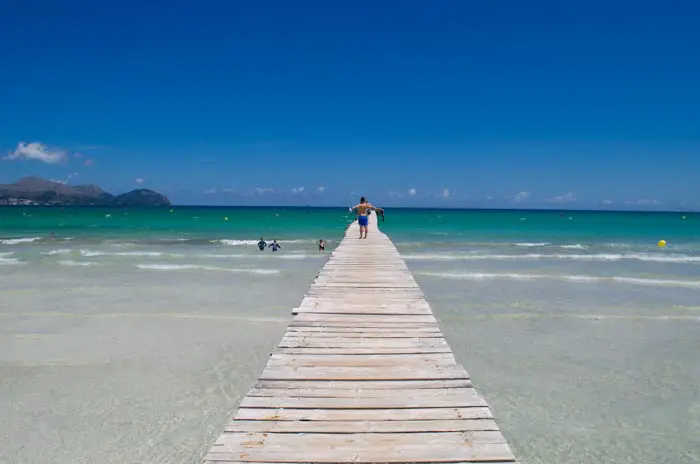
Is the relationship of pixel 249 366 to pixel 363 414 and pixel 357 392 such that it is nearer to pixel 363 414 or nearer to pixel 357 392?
pixel 357 392

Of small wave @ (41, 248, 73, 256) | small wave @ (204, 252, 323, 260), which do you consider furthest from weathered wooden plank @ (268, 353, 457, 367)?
small wave @ (41, 248, 73, 256)

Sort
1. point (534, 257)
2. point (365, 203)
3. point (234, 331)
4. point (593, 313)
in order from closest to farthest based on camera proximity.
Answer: point (234, 331) < point (593, 313) < point (365, 203) < point (534, 257)

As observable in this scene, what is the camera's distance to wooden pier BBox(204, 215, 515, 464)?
307cm

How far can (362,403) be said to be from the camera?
3.75 m

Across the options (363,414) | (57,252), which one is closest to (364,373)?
(363,414)

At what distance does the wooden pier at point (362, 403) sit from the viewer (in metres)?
3.07

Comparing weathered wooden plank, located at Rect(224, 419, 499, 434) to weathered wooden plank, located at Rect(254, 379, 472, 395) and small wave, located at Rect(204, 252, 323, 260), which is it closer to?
weathered wooden plank, located at Rect(254, 379, 472, 395)

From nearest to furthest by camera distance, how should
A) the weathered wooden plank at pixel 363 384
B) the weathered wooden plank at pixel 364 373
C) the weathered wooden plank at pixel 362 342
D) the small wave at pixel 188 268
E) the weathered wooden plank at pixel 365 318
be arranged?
the weathered wooden plank at pixel 363 384, the weathered wooden plank at pixel 364 373, the weathered wooden plank at pixel 362 342, the weathered wooden plank at pixel 365 318, the small wave at pixel 188 268

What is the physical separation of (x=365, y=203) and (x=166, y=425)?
39.7ft

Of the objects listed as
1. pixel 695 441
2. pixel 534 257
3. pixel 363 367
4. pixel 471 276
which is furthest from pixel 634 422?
pixel 534 257

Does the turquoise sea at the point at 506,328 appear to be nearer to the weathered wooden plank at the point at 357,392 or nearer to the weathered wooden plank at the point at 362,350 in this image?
the weathered wooden plank at the point at 362,350

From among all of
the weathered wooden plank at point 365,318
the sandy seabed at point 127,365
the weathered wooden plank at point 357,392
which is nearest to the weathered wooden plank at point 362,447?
the weathered wooden plank at point 357,392

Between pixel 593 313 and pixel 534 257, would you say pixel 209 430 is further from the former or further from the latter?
pixel 534 257

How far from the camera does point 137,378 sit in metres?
7.35
